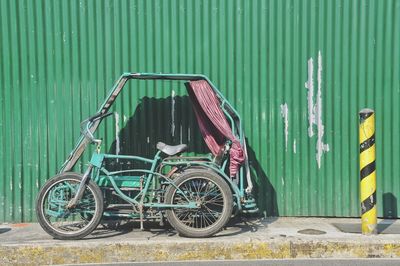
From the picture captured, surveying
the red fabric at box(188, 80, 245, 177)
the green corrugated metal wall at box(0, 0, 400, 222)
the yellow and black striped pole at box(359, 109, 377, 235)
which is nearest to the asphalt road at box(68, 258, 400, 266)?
the yellow and black striped pole at box(359, 109, 377, 235)

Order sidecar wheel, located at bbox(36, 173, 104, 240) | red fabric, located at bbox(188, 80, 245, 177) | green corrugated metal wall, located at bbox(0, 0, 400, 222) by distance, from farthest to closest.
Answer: green corrugated metal wall, located at bbox(0, 0, 400, 222) → red fabric, located at bbox(188, 80, 245, 177) → sidecar wheel, located at bbox(36, 173, 104, 240)

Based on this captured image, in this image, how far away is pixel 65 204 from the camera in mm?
5727

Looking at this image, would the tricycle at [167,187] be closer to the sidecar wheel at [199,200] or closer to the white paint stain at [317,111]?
the sidecar wheel at [199,200]

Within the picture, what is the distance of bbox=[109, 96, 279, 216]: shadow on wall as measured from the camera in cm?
687

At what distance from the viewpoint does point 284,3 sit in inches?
268

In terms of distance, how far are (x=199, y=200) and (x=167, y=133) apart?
1.44 m

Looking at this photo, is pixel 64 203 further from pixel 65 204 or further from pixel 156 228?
pixel 156 228

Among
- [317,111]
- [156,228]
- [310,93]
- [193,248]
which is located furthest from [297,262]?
[310,93]

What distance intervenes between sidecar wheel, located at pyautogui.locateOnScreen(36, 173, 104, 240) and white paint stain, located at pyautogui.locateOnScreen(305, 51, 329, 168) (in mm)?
3028

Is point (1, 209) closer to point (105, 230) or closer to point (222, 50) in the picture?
point (105, 230)

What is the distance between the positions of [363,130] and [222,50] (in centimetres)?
223

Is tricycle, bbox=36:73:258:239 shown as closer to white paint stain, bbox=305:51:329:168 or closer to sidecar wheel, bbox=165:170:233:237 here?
sidecar wheel, bbox=165:170:233:237

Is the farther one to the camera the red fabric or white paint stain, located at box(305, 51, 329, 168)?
white paint stain, located at box(305, 51, 329, 168)

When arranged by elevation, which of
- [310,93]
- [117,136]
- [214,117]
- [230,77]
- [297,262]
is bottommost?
[297,262]
